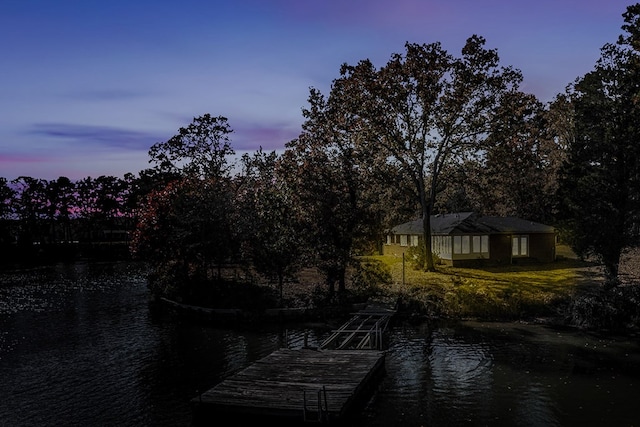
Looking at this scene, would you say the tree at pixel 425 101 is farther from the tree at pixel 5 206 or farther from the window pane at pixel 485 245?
the tree at pixel 5 206

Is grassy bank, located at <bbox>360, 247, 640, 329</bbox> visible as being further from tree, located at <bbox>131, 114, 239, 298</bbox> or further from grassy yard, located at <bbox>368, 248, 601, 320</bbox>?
tree, located at <bbox>131, 114, 239, 298</bbox>

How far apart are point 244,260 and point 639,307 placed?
1048 inches

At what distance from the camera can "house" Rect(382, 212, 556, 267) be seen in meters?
49.8

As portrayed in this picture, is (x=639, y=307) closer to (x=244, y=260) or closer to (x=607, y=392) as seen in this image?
(x=607, y=392)

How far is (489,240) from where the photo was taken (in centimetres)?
5038

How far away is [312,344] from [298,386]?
9.22 m

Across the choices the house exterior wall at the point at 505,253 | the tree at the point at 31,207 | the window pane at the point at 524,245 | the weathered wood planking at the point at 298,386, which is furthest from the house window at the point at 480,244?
the tree at the point at 31,207

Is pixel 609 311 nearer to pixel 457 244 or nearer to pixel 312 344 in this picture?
pixel 312 344

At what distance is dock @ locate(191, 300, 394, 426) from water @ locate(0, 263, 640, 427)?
34.2 inches

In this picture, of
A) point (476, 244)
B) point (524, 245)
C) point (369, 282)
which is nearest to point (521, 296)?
point (369, 282)

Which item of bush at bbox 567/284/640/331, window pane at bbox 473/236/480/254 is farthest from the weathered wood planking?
window pane at bbox 473/236/480/254

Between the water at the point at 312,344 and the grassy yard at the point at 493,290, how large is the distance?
224cm

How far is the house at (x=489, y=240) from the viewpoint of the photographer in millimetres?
49781

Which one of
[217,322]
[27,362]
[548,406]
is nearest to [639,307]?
[548,406]
